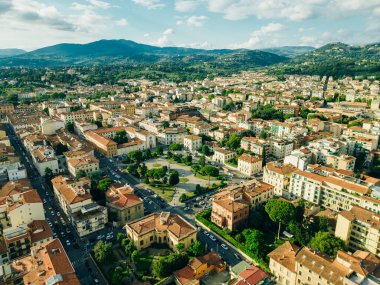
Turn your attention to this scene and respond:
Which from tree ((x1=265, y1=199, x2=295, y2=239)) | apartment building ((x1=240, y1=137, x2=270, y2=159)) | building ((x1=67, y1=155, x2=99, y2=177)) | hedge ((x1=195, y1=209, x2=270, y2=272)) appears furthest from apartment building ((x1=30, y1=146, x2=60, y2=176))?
tree ((x1=265, y1=199, x2=295, y2=239))

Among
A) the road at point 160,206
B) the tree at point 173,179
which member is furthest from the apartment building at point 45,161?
the tree at point 173,179

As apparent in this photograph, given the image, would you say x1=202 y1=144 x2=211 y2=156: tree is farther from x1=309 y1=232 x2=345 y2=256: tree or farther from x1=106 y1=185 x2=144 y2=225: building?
x1=309 y1=232 x2=345 y2=256: tree

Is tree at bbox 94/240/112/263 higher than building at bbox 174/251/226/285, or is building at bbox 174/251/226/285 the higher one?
tree at bbox 94/240/112/263

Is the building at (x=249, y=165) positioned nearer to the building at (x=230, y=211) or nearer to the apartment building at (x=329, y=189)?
the apartment building at (x=329, y=189)

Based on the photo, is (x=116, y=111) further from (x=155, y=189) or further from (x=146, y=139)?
(x=155, y=189)

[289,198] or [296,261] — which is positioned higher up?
[296,261]

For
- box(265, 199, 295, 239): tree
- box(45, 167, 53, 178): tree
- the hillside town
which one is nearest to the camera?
the hillside town

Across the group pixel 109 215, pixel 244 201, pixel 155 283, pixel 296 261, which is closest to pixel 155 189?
pixel 109 215
